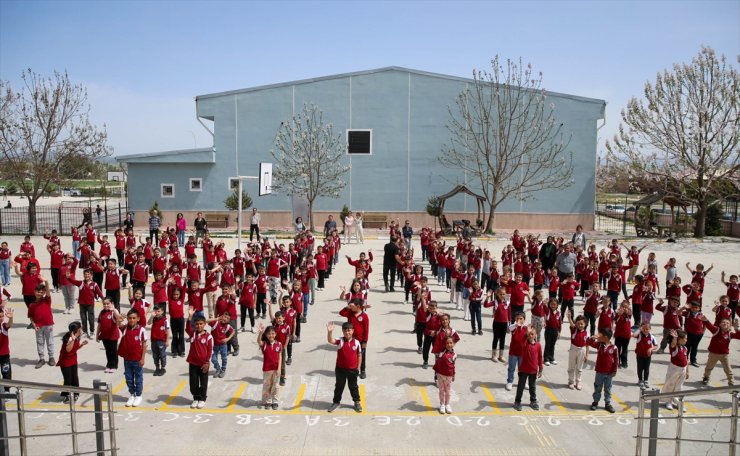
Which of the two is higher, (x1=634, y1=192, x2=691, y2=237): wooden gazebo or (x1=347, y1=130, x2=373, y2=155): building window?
(x1=347, y1=130, x2=373, y2=155): building window

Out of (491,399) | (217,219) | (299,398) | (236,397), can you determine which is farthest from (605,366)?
(217,219)

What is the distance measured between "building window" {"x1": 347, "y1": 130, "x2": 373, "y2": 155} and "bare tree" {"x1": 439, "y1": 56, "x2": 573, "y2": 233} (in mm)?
4516

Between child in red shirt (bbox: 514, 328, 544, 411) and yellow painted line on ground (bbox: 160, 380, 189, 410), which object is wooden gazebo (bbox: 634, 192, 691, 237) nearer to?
child in red shirt (bbox: 514, 328, 544, 411)

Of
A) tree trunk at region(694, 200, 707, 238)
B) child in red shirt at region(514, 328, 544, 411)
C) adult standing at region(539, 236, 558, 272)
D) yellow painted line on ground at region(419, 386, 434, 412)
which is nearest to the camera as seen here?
child in red shirt at region(514, 328, 544, 411)

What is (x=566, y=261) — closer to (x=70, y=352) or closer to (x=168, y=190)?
(x=70, y=352)

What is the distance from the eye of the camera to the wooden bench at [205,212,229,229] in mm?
36625

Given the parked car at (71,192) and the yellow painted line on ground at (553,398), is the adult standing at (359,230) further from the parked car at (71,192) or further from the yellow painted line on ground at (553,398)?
the parked car at (71,192)

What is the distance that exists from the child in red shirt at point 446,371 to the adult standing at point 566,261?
9302mm

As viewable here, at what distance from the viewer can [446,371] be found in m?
9.26

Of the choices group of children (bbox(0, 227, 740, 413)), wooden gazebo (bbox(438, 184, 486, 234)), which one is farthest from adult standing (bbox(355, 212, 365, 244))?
group of children (bbox(0, 227, 740, 413))

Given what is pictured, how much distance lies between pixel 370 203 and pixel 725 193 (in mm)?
21066

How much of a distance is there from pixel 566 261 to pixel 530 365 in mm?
8887

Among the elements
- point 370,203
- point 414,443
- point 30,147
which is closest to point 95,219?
point 30,147

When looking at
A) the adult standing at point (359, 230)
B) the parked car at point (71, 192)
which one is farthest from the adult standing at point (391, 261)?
the parked car at point (71, 192)
